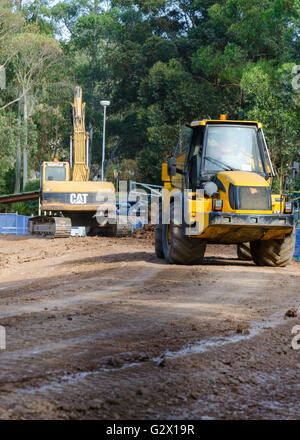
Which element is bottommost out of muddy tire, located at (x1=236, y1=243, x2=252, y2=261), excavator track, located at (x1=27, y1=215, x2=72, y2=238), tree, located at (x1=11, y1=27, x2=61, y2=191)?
muddy tire, located at (x1=236, y1=243, x2=252, y2=261)

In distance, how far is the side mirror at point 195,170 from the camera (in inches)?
548

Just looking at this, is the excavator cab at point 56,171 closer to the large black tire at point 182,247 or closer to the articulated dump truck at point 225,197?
the articulated dump truck at point 225,197

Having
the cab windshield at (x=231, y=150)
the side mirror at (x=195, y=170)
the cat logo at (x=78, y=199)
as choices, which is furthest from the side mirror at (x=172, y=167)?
the cat logo at (x=78, y=199)

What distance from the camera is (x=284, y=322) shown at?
24.6 ft

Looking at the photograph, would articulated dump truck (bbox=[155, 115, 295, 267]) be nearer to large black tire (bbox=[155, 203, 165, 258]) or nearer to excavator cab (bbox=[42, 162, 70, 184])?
large black tire (bbox=[155, 203, 165, 258])

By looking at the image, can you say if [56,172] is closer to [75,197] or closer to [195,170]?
[75,197]

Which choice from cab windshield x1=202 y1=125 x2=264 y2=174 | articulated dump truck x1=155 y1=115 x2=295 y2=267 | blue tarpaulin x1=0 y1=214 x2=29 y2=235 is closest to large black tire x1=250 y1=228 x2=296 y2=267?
articulated dump truck x1=155 y1=115 x2=295 y2=267

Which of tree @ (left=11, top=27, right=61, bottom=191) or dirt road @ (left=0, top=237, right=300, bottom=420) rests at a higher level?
tree @ (left=11, top=27, right=61, bottom=191)

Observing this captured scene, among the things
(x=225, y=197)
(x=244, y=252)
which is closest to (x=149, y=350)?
(x=225, y=197)

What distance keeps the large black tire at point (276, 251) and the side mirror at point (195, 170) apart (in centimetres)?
219

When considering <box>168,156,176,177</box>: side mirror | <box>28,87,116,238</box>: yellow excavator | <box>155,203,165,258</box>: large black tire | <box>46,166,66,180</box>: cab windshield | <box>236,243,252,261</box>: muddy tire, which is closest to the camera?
<box>168,156,176,177</box>: side mirror

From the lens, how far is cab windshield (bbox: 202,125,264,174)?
13.8 m

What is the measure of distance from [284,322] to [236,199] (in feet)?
19.5
